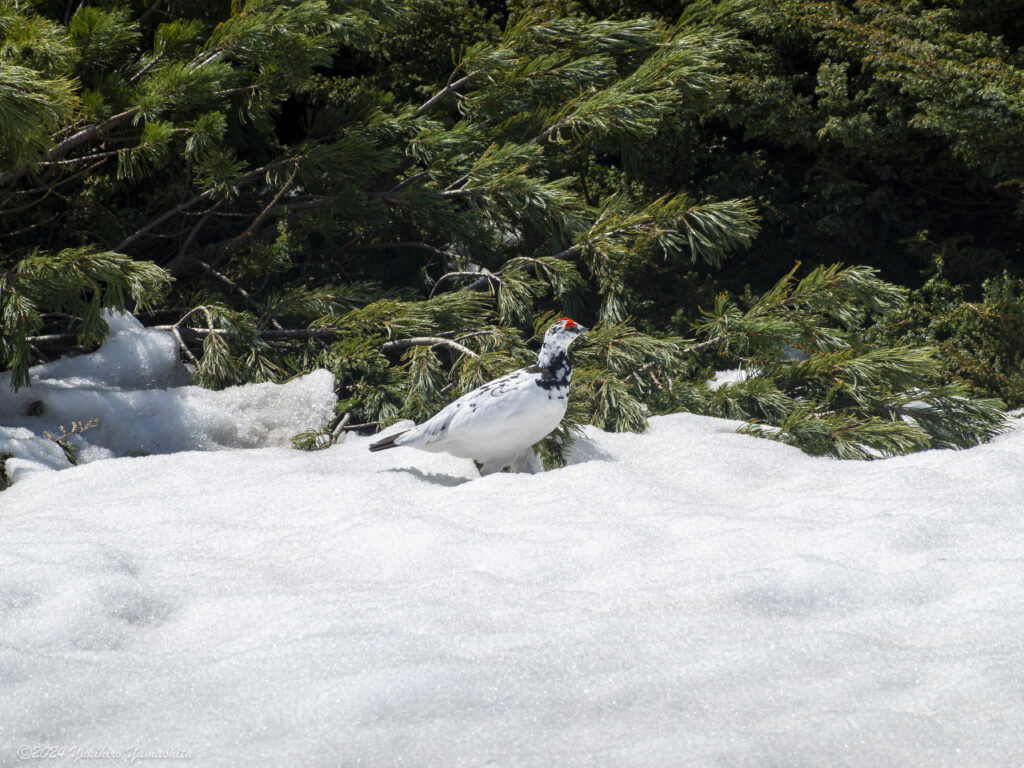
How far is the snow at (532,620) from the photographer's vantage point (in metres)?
1.06

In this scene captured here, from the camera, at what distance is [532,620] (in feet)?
4.46

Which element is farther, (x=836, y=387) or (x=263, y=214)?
(x=263, y=214)

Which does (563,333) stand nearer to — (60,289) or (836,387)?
(836,387)

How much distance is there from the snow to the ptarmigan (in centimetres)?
14

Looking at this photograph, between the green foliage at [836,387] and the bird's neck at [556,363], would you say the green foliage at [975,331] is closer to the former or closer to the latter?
the green foliage at [836,387]

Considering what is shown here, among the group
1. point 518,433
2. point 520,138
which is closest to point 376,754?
point 518,433

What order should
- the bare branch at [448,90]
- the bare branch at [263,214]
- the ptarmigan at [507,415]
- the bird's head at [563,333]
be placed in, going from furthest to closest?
1. the bare branch at [448,90]
2. the bare branch at [263,214]
3. the bird's head at [563,333]
4. the ptarmigan at [507,415]

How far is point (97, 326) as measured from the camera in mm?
2578

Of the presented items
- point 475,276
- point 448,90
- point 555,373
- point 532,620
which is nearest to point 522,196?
point 475,276

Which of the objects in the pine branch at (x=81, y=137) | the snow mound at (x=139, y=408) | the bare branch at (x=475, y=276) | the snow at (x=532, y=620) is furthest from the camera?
the bare branch at (x=475, y=276)

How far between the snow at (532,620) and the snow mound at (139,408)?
1.82ft

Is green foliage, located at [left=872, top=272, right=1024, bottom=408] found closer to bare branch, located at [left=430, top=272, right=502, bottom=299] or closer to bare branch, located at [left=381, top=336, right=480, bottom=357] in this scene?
bare branch, located at [left=430, top=272, right=502, bottom=299]

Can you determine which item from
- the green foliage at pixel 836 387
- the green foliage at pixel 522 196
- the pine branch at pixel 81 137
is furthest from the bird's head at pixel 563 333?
the pine branch at pixel 81 137

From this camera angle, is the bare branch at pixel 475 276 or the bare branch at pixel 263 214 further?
the bare branch at pixel 475 276
